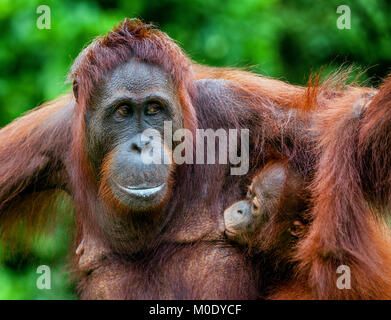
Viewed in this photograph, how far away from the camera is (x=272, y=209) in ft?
9.46

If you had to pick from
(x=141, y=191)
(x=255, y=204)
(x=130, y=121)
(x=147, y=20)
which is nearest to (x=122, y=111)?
(x=130, y=121)

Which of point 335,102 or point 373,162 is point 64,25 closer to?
point 335,102

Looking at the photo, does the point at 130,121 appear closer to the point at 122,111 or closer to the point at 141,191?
the point at 122,111

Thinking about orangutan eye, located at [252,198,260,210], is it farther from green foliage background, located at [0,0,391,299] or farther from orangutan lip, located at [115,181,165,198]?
green foliage background, located at [0,0,391,299]

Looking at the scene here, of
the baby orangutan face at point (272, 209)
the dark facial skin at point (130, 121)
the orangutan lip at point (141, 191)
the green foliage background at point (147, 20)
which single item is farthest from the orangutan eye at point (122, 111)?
the green foliage background at point (147, 20)

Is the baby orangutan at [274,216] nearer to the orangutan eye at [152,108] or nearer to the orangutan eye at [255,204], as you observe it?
the orangutan eye at [255,204]

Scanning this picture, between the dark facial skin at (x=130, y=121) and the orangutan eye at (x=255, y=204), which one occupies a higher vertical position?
the dark facial skin at (x=130, y=121)

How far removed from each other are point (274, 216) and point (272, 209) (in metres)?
0.03

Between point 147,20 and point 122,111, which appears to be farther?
point 147,20

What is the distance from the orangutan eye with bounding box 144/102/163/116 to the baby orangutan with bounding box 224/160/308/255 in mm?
549

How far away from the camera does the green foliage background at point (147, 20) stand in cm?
444

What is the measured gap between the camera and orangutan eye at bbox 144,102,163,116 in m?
2.83
